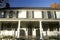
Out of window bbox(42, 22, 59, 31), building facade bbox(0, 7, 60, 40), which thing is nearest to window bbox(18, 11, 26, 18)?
building facade bbox(0, 7, 60, 40)

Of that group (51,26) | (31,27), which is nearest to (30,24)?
(31,27)

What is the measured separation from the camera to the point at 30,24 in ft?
88.9

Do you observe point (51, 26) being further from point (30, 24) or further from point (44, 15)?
point (30, 24)

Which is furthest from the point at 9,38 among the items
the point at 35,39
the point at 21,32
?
the point at 35,39

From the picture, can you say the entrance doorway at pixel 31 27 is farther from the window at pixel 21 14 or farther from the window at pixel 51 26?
the window at pixel 21 14

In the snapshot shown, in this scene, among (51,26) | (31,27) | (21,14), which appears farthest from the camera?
(21,14)

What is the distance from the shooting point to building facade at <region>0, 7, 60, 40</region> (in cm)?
2514

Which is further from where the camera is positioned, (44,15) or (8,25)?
(44,15)

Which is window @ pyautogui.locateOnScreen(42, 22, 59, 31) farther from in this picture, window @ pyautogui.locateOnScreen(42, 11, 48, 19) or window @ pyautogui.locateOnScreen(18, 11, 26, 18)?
window @ pyautogui.locateOnScreen(18, 11, 26, 18)

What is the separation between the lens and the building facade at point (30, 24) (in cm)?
2514

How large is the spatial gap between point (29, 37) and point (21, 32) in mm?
1887

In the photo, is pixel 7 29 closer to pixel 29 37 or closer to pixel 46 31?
pixel 29 37

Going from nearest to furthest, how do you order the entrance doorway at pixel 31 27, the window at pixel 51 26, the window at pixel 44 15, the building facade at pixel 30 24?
the building facade at pixel 30 24 → the entrance doorway at pixel 31 27 → the window at pixel 51 26 → the window at pixel 44 15

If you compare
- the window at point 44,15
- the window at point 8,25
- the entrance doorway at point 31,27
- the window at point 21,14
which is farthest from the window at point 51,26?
the window at point 8,25
